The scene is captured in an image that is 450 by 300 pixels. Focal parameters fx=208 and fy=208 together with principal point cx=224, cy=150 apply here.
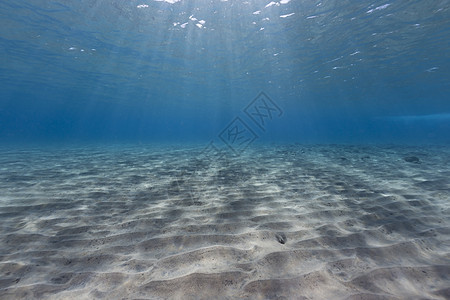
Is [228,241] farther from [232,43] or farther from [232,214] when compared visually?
[232,43]

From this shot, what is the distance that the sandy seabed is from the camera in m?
2.46

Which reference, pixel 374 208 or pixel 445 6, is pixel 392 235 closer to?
pixel 374 208

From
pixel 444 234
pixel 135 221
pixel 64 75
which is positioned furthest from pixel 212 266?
pixel 64 75

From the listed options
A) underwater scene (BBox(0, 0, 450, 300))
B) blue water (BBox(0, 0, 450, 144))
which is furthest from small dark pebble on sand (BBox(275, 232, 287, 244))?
blue water (BBox(0, 0, 450, 144))

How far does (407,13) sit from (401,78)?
1817 centimetres

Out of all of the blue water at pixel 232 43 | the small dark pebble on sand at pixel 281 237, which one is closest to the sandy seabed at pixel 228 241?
the small dark pebble on sand at pixel 281 237

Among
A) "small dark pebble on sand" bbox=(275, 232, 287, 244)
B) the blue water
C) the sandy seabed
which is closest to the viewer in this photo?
the sandy seabed

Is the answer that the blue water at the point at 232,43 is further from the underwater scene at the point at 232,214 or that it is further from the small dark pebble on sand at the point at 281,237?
the small dark pebble on sand at the point at 281,237

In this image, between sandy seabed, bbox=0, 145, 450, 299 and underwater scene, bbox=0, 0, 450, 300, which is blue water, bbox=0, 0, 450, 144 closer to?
underwater scene, bbox=0, 0, 450, 300

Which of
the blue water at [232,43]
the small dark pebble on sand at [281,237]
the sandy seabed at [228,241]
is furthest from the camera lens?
the blue water at [232,43]

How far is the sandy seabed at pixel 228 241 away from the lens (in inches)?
96.8

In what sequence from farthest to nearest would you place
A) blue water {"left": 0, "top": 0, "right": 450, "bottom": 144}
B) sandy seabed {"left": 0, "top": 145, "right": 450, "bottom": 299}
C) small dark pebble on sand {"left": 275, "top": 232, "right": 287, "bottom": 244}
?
blue water {"left": 0, "top": 0, "right": 450, "bottom": 144} → small dark pebble on sand {"left": 275, "top": 232, "right": 287, "bottom": 244} → sandy seabed {"left": 0, "top": 145, "right": 450, "bottom": 299}

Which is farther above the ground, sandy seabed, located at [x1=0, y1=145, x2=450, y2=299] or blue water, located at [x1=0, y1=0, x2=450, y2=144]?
blue water, located at [x1=0, y1=0, x2=450, y2=144]

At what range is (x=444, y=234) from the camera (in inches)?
140
